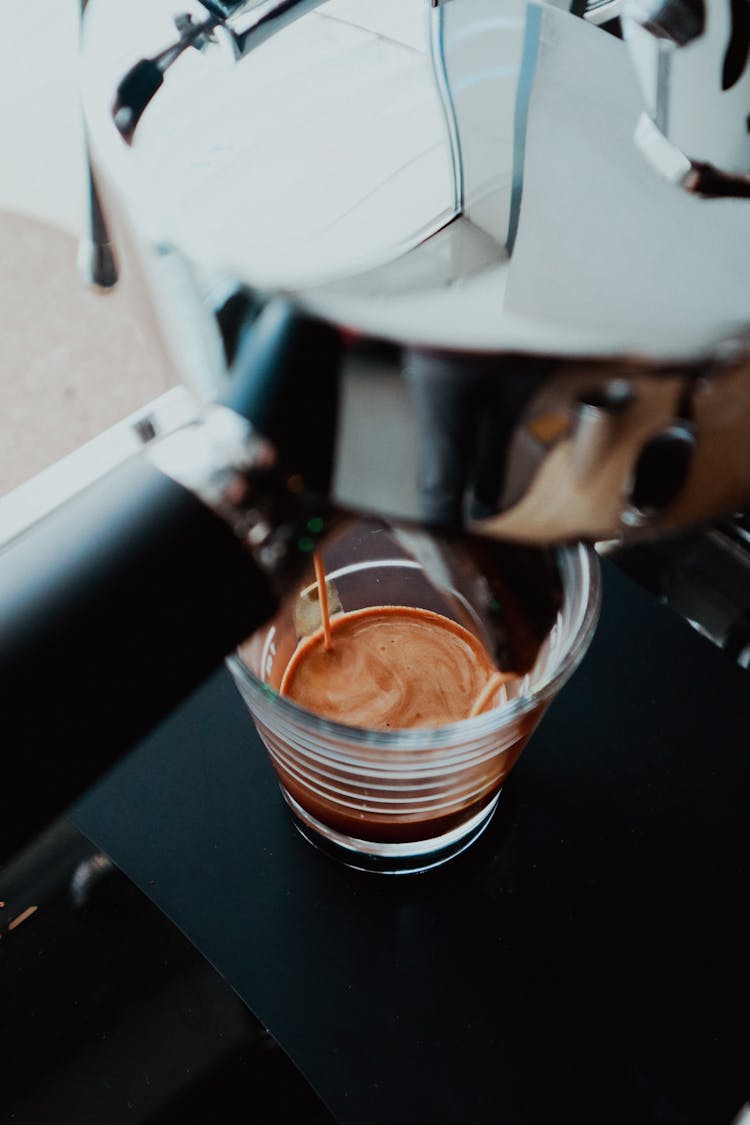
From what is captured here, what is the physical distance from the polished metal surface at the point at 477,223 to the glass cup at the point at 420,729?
6 centimetres

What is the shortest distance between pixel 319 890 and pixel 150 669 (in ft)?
0.82

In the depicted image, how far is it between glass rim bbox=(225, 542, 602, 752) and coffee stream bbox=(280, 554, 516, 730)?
77 millimetres

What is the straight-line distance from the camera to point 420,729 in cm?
40

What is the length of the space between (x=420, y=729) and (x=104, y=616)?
22 cm

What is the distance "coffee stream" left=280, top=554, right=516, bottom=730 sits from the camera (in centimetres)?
44

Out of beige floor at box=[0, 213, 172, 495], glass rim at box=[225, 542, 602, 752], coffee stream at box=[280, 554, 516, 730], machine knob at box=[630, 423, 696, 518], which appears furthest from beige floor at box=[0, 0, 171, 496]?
machine knob at box=[630, 423, 696, 518]

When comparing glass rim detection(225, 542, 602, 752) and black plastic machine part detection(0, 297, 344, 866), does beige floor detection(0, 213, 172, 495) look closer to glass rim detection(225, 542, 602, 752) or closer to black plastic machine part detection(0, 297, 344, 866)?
glass rim detection(225, 542, 602, 752)

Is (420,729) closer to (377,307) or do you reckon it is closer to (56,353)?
(377,307)

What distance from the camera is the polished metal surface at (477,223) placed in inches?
7.1

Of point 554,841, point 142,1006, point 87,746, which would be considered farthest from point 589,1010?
point 87,746

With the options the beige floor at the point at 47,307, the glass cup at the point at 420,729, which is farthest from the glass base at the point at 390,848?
the beige floor at the point at 47,307

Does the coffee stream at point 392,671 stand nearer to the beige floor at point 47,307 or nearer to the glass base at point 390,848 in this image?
the glass base at point 390,848

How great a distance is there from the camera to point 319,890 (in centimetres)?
43

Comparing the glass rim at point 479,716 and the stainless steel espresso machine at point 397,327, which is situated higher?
the stainless steel espresso machine at point 397,327
